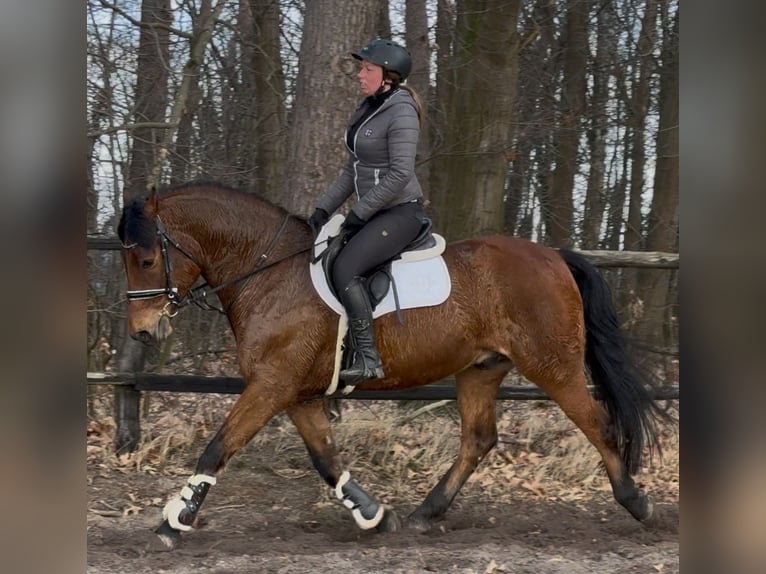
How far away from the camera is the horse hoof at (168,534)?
496 centimetres

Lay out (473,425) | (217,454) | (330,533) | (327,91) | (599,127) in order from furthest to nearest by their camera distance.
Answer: (599,127)
(327,91)
(473,425)
(330,533)
(217,454)

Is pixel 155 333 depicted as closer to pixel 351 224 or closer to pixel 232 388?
pixel 351 224

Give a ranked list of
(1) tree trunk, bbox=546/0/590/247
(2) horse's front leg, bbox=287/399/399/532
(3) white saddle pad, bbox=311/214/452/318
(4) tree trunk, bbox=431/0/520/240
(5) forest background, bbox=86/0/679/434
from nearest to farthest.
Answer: (3) white saddle pad, bbox=311/214/452/318
(2) horse's front leg, bbox=287/399/399/532
(5) forest background, bbox=86/0/679/434
(4) tree trunk, bbox=431/0/520/240
(1) tree trunk, bbox=546/0/590/247

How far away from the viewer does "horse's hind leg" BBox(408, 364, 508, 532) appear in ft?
18.8

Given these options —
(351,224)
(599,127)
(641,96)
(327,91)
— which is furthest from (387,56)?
(641,96)

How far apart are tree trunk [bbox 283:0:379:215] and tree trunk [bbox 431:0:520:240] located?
162cm

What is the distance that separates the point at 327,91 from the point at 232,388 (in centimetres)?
253

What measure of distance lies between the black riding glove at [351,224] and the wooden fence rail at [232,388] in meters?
1.72

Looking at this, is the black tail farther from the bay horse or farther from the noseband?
the noseband

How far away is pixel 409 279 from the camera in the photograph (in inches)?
204

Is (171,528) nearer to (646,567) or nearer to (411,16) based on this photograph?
(646,567)

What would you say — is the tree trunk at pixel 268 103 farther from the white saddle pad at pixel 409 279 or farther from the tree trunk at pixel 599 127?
the white saddle pad at pixel 409 279

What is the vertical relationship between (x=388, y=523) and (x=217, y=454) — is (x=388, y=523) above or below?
below

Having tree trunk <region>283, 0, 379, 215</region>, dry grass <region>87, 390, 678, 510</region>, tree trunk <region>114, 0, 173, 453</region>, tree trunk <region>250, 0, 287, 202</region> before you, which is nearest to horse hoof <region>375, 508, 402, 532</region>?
dry grass <region>87, 390, 678, 510</region>
